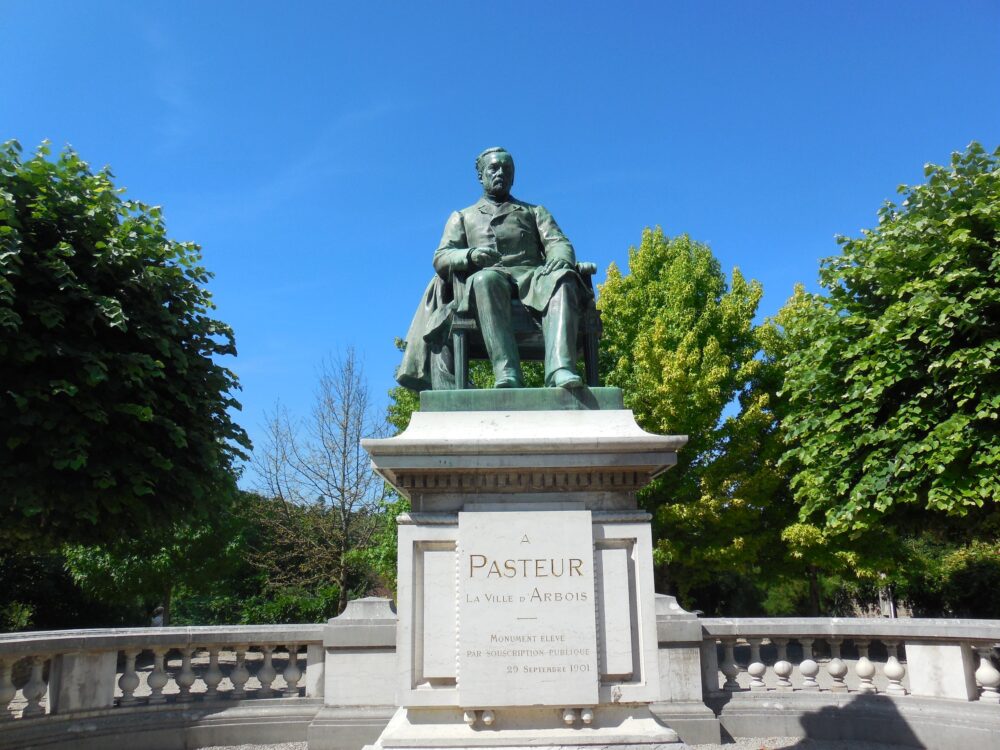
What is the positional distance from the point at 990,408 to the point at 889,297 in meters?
3.09

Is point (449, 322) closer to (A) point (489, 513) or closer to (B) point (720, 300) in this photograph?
(A) point (489, 513)

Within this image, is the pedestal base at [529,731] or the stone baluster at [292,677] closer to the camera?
the pedestal base at [529,731]

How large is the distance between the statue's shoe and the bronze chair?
638 millimetres

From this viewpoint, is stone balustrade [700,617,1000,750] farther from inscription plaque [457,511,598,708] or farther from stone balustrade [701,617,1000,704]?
inscription plaque [457,511,598,708]

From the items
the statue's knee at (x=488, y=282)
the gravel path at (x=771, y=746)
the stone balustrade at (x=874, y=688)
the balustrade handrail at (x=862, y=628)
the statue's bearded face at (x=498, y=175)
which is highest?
the statue's bearded face at (x=498, y=175)

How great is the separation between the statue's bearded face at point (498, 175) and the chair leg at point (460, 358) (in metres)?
1.26

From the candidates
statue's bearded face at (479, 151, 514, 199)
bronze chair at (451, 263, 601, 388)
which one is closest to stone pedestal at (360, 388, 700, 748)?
bronze chair at (451, 263, 601, 388)

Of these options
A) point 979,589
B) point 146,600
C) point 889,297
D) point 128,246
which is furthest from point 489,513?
point 146,600

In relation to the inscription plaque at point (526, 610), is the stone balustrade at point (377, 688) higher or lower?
lower

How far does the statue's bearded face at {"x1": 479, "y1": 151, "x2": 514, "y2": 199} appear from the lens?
6.18m

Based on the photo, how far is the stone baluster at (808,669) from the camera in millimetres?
7762

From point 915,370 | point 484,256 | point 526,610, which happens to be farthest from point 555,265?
point 915,370


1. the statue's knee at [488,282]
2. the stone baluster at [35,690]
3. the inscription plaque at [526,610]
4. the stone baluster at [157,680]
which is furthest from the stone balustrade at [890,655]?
the stone baluster at [35,690]

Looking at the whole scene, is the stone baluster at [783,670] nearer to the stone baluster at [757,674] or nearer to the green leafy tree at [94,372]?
the stone baluster at [757,674]
